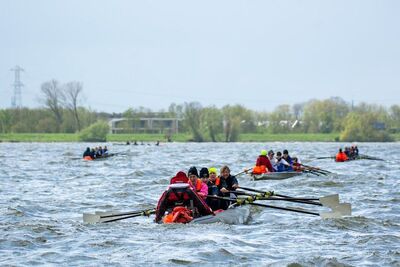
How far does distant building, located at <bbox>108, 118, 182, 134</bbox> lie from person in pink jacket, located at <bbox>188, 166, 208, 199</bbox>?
509 ft

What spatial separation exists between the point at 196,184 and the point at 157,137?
145756mm

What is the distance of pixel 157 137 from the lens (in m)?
167

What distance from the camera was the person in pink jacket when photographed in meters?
21.2

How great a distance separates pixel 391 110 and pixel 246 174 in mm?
156754

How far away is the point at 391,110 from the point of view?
191m

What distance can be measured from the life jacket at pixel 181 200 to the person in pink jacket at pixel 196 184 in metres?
0.93

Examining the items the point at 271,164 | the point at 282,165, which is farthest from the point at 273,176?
the point at 282,165

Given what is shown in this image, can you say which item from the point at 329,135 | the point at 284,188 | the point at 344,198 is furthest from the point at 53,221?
the point at 329,135

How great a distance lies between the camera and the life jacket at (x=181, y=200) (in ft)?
64.6

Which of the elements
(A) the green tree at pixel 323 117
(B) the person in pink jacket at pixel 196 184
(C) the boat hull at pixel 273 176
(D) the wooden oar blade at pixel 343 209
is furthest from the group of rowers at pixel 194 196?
(A) the green tree at pixel 323 117

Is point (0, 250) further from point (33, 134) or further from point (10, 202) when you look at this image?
point (33, 134)

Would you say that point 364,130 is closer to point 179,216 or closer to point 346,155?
point 346,155

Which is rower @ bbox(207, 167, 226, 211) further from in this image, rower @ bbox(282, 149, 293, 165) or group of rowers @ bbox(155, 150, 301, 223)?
rower @ bbox(282, 149, 293, 165)

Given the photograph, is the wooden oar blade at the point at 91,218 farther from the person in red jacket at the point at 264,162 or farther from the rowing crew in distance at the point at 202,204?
the person in red jacket at the point at 264,162
